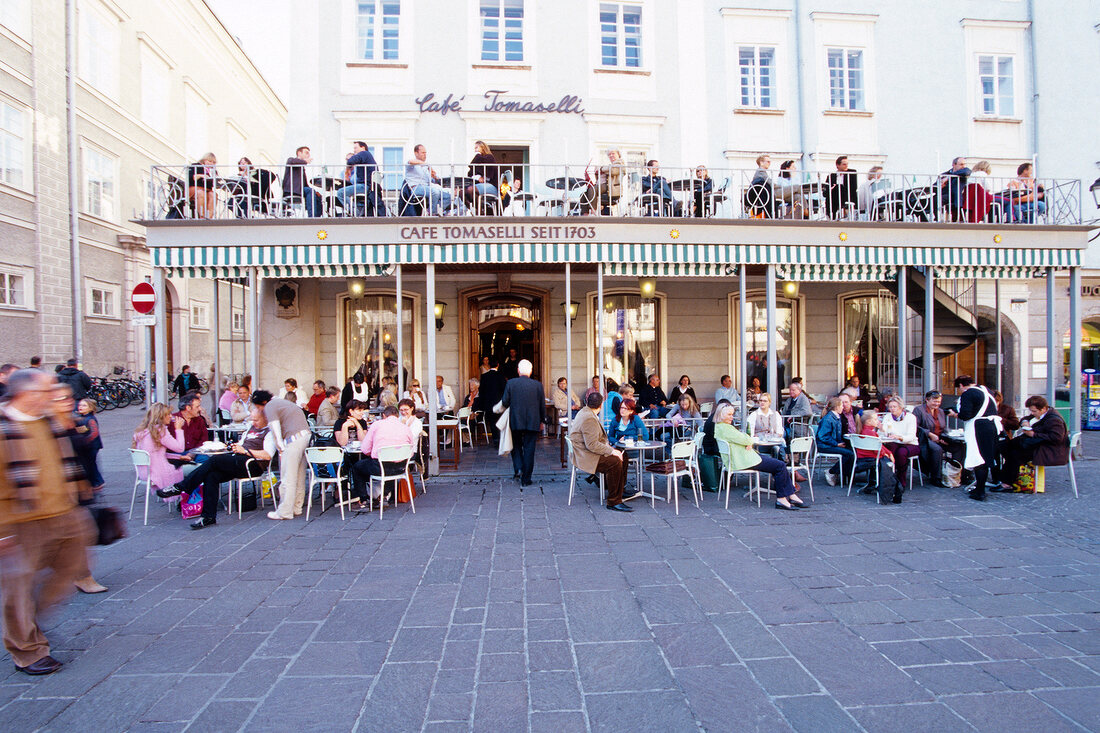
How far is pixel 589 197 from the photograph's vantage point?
31.1ft

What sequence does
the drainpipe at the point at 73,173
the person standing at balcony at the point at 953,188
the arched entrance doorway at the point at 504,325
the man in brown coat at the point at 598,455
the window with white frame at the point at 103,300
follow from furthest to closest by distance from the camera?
the window with white frame at the point at 103,300 → the drainpipe at the point at 73,173 → the arched entrance doorway at the point at 504,325 → the person standing at balcony at the point at 953,188 → the man in brown coat at the point at 598,455

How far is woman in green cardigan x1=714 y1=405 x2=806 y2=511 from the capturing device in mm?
6941

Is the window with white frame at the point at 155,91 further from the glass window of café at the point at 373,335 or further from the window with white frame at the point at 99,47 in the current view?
the glass window of café at the point at 373,335

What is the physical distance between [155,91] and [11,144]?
24.0 ft

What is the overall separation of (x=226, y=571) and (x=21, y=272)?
15.6m

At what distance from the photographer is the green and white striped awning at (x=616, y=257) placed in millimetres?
8836

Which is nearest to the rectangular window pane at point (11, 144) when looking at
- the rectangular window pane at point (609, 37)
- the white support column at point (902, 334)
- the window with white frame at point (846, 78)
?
the rectangular window pane at point (609, 37)

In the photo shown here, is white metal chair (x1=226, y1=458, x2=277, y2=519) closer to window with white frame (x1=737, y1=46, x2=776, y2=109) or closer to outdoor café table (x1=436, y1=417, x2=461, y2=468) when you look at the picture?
outdoor café table (x1=436, y1=417, x2=461, y2=468)

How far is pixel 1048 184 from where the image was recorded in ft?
45.2

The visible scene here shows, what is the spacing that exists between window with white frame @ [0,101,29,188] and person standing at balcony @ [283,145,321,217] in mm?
10824

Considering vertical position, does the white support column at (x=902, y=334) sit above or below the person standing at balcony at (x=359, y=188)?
below

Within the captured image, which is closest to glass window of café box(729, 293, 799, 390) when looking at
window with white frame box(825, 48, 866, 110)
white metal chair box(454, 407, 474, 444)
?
window with white frame box(825, 48, 866, 110)

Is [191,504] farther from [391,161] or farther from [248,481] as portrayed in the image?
[391,161]

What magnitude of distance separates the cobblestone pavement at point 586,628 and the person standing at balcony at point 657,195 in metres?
5.13
